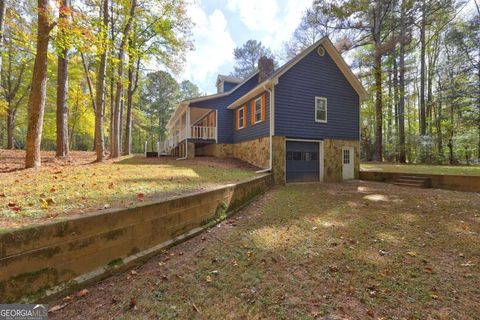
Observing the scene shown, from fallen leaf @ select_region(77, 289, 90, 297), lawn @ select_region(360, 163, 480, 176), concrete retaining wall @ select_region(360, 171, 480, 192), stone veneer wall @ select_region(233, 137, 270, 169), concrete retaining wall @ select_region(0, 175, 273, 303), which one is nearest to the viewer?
concrete retaining wall @ select_region(0, 175, 273, 303)

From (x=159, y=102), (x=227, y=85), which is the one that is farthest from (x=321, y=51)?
(x=159, y=102)

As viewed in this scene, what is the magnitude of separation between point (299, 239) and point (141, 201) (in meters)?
2.93

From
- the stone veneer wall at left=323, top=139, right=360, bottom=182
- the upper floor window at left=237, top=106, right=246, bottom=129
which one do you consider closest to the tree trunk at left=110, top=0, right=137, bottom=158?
the upper floor window at left=237, top=106, right=246, bottom=129

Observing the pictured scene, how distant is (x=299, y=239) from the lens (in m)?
4.36

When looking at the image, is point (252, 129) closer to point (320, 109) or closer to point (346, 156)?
point (320, 109)

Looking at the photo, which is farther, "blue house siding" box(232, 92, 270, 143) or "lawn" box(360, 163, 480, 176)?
"blue house siding" box(232, 92, 270, 143)

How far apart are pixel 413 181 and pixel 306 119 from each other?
210 inches

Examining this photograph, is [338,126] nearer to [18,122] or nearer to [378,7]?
[378,7]

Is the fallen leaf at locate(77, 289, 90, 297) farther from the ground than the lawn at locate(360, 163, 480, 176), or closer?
closer

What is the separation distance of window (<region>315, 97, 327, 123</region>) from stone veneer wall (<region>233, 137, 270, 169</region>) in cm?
307

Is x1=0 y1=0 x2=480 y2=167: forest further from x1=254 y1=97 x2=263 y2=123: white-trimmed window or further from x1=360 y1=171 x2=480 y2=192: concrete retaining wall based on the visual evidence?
x1=360 y1=171 x2=480 y2=192: concrete retaining wall

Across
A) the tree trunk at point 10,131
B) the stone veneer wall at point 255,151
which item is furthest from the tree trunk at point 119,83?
the tree trunk at point 10,131

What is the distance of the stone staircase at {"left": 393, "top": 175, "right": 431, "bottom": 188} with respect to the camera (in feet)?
31.8

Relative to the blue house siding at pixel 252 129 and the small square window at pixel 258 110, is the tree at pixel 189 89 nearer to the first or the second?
the blue house siding at pixel 252 129
